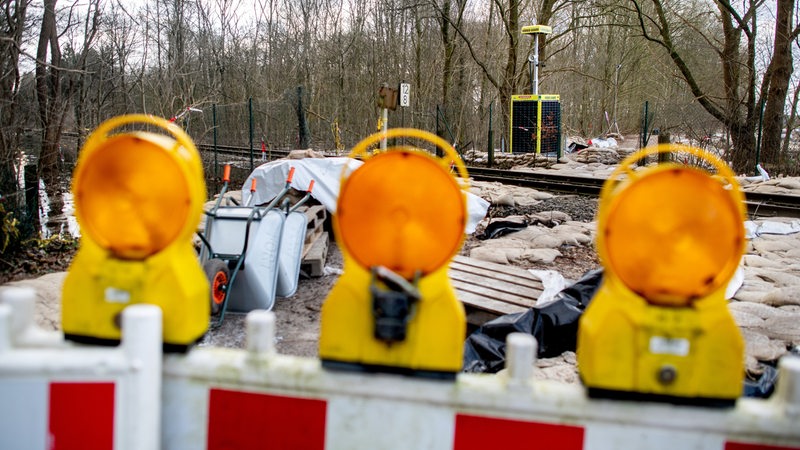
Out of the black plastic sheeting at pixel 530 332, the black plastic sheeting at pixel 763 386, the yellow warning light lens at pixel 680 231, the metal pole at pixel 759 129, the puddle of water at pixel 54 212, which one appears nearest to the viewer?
the yellow warning light lens at pixel 680 231

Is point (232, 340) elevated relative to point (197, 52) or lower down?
lower down

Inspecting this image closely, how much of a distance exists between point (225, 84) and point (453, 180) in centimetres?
2876

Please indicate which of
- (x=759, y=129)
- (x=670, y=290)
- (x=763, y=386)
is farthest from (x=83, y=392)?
(x=759, y=129)

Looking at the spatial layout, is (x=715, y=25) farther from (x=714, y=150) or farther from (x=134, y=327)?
(x=134, y=327)

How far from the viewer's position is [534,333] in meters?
4.04

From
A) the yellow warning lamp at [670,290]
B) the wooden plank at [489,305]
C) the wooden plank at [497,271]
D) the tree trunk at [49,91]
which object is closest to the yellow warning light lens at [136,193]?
the yellow warning lamp at [670,290]

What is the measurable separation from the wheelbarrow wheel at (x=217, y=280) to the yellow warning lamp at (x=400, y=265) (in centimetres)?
335

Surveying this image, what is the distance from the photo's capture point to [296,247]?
5.86m

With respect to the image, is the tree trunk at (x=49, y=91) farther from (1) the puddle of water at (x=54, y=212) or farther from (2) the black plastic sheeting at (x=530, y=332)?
(2) the black plastic sheeting at (x=530, y=332)

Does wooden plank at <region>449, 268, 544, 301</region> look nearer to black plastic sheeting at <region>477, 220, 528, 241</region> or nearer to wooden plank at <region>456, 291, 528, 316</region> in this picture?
wooden plank at <region>456, 291, 528, 316</region>

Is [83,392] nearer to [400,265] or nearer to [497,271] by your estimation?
[400,265]

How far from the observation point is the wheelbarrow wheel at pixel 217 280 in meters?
4.79

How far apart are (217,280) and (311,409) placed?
349 cm

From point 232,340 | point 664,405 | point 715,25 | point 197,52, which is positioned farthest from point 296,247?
point 715,25
